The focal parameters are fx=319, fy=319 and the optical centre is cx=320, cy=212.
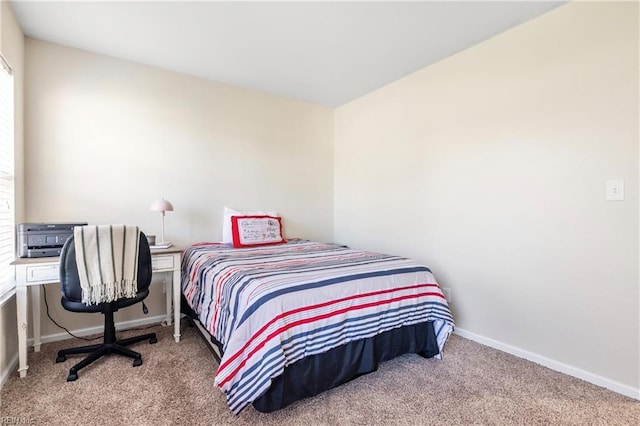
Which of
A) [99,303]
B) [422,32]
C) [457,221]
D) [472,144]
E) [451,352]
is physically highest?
[422,32]

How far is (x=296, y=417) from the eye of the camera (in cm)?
162

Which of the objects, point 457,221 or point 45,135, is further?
point 457,221

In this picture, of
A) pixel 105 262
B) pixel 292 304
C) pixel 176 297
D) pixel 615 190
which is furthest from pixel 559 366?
pixel 105 262

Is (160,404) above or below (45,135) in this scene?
below

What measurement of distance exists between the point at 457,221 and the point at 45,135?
11.4 ft

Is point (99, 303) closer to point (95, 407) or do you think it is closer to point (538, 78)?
point (95, 407)

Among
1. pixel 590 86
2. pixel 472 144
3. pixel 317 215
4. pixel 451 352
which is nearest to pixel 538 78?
pixel 590 86

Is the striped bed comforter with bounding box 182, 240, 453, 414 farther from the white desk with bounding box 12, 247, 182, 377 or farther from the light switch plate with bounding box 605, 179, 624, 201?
the light switch plate with bounding box 605, 179, 624, 201

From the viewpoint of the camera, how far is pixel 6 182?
2.18 meters

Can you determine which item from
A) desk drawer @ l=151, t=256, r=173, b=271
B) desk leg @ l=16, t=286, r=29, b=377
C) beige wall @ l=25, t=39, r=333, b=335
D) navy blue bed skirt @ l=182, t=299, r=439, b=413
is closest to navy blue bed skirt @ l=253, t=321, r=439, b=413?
navy blue bed skirt @ l=182, t=299, r=439, b=413

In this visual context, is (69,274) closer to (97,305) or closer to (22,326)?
(97,305)

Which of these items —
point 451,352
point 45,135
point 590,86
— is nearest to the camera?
point 590,86

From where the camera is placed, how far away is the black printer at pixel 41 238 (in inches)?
85.0

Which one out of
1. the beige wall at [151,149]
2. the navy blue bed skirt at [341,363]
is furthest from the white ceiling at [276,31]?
the navy blue bed skirt at [341,363]
